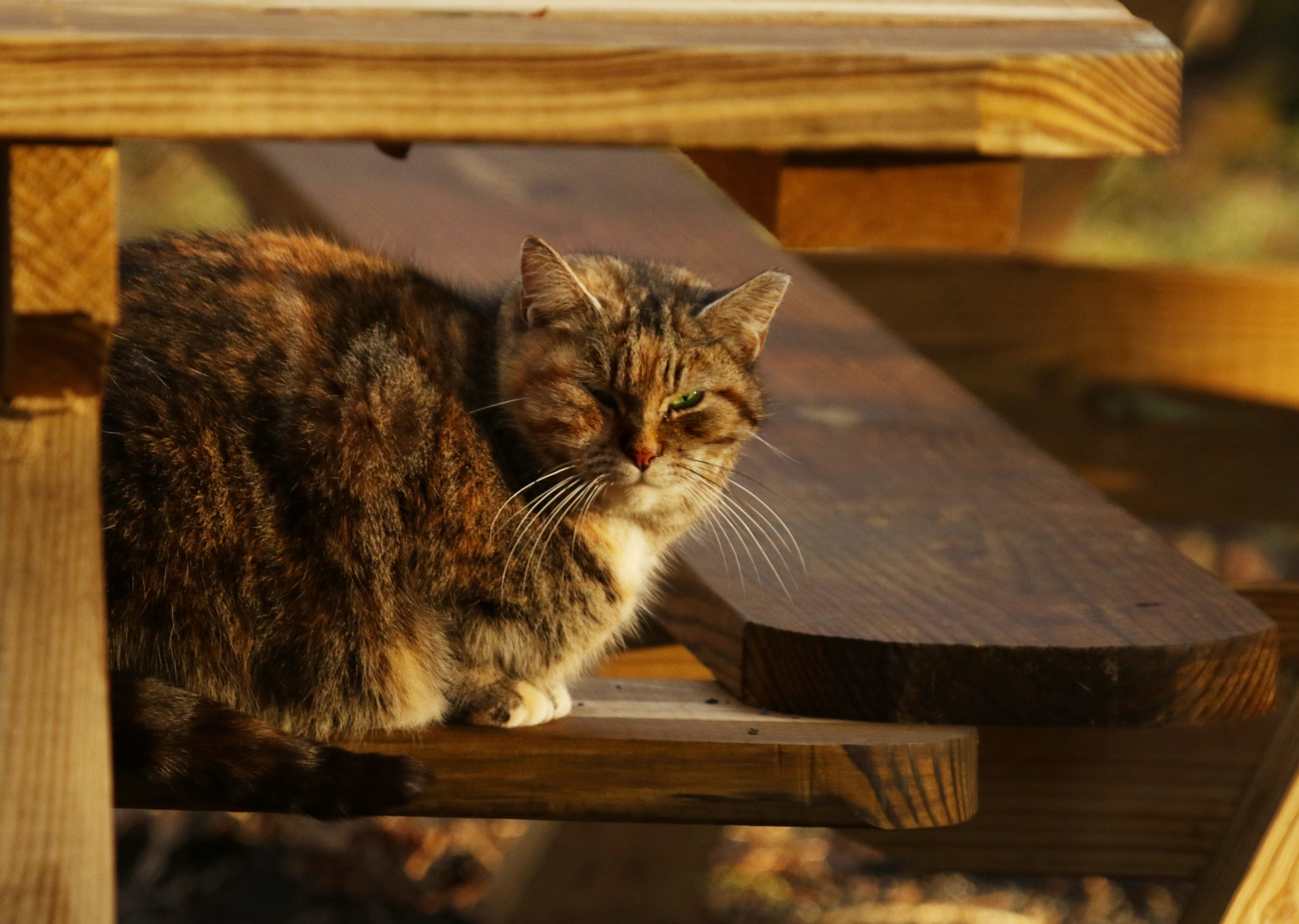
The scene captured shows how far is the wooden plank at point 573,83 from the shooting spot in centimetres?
128

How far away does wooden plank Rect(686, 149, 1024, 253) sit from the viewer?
1.64 meters

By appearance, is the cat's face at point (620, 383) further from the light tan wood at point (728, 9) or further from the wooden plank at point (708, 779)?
the light tan wood at point (728, 9)

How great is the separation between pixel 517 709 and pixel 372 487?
315mm

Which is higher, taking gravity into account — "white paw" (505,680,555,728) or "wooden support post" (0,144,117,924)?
"wooden support post" (0,144,117,924)

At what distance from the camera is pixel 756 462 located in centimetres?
250

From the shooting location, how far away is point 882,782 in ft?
5.74

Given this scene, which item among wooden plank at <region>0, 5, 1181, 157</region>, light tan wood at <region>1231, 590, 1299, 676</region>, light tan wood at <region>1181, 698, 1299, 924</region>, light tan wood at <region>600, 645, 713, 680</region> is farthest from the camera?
light tan wood at <region>600, 645, 713, 680</region>

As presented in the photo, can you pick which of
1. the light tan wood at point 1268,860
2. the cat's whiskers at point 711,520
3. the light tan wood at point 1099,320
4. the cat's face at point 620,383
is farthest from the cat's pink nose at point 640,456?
the light tan wood at point 1099,320

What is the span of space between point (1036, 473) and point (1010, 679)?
745mm

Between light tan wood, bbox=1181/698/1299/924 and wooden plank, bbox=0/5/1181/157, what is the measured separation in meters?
0.84

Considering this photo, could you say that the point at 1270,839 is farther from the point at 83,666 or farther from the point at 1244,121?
the point at 1244,121

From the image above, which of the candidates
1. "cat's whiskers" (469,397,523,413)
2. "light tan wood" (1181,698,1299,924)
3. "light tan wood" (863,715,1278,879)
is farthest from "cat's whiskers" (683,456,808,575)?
"light tan wood" (1181,698,1299,924)

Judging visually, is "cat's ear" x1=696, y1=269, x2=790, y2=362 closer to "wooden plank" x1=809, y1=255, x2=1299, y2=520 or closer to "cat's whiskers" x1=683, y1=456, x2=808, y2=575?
"cat's whiskers" x1=683, y1=456, x2=808, y2=575

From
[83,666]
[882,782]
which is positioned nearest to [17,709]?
[83,666]
